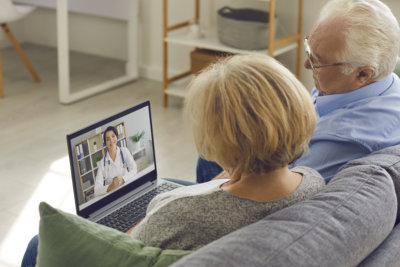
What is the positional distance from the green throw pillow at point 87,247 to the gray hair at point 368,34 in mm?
805

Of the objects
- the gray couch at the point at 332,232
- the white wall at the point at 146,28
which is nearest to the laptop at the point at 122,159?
the gray couch at the point at 332,232

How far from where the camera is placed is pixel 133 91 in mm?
4121

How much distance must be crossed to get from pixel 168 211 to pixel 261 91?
0.27 meters

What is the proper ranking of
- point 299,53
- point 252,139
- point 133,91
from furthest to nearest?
point 133,91 → point 299,53 → point 252,139

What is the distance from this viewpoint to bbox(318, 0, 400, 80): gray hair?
4.99 ft

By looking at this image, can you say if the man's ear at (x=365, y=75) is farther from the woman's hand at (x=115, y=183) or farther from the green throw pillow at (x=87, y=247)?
the green throw pillow at (x=87, y=247)

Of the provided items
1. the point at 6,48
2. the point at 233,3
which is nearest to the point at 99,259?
the point at 233,3

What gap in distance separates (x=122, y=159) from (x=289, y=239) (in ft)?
2.30

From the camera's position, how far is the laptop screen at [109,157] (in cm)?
139

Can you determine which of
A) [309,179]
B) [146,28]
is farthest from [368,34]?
[146,28]

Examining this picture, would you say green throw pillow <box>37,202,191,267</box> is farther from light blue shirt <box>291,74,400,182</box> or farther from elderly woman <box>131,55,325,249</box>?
light blue shirt <box>291,74,400,182</box>

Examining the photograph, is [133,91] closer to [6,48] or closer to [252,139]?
[6,48]

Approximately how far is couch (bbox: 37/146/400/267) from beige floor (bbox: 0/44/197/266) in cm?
133

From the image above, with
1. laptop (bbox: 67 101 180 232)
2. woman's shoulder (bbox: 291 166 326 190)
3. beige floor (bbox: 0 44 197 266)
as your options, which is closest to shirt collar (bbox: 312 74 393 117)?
woman's shoulder (bbox: 291 166 326 190)
